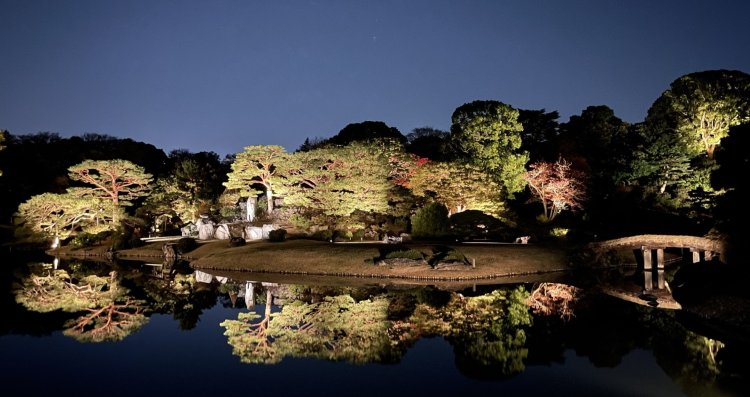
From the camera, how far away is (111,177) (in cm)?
4950

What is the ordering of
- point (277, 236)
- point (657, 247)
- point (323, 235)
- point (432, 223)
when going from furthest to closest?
point (277, 236)
point (323, 235)
point (432, 223)
point (657, 247)

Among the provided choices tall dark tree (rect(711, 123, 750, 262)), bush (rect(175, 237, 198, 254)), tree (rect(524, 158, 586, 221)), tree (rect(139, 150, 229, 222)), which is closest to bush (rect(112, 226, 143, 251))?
tree (rect(139, 150, 229, 222))

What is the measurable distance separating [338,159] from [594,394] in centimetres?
3110

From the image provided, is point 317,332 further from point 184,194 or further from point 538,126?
point 538,126

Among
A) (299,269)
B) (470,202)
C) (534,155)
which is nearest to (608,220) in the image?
(470,202)

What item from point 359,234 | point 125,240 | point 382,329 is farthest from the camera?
point 125,240

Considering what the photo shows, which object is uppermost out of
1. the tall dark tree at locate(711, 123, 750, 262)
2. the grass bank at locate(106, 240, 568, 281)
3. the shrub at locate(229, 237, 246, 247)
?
the tall dark tree at locate(711, 123, 750, 262)

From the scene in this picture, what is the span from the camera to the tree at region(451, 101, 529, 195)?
47750 millimetres

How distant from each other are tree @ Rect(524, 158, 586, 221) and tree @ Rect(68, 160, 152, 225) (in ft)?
123

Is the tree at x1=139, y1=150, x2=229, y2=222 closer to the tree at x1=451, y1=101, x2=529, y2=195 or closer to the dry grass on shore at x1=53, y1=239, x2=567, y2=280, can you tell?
the dry grass on shore at x1=53, y1=239, x2=567, y2=280

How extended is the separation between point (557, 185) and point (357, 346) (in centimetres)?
3674

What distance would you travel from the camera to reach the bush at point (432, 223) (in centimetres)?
3822

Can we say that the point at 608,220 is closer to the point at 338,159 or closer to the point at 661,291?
the point at 661,291

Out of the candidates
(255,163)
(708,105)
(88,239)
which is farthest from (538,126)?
(88,239)
